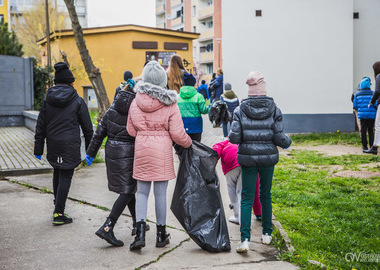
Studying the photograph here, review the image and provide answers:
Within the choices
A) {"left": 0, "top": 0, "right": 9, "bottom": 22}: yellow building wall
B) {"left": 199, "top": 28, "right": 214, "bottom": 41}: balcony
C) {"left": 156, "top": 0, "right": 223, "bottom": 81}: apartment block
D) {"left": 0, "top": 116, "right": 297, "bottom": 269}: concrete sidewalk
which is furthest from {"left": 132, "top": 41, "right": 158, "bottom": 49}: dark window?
{"left": 0, "top": 0, "right": 9, "bottom": 22}: yellow building wall

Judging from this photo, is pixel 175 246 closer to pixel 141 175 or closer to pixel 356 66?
pixel 141 175

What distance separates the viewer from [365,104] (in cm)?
1112

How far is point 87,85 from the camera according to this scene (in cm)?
2756

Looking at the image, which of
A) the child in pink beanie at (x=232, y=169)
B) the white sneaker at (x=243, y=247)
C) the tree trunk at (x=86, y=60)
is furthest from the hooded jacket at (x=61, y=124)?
the tree trunk at (x=86, y=60)

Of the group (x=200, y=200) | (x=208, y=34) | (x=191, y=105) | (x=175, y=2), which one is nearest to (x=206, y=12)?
(x=208, y=34)

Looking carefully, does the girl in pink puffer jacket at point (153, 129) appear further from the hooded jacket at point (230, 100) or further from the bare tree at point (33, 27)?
the bare tree at point (33, 27)

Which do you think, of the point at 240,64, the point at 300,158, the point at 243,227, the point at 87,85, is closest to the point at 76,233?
the point at 243,227

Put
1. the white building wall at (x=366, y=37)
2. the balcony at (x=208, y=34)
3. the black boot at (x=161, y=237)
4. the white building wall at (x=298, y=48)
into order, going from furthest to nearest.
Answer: the balcony at (x=208, y=34) < the white building wall at (x=366, y=37) < the white building wall at (x=298, y=48) < the black boot at (x=161, y=237)

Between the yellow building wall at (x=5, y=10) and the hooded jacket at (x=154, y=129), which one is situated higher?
the yellow building wall at (x=5, y=10)

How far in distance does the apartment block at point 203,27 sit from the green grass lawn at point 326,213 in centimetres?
5172

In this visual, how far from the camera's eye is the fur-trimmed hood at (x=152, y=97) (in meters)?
4.63

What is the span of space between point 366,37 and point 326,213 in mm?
10651

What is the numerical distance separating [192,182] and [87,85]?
2371 centimetres

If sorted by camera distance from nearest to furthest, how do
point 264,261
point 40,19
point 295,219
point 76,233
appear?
point 264,261, point 76,233, point 295,219, point 40,19
